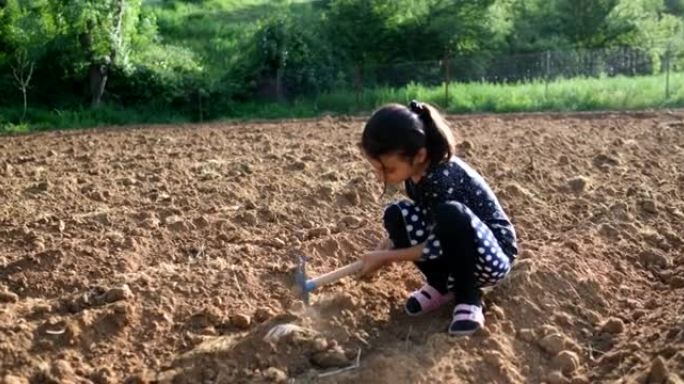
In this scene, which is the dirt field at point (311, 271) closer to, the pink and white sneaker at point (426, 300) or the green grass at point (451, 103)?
the pink and white sneaker at point (426, 300)

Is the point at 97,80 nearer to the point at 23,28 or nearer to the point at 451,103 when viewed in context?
the point at 23,28

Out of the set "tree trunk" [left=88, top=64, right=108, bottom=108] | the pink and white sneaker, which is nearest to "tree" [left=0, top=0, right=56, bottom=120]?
"tree trunk" [left=88, top=64, right=108, bottom=108]

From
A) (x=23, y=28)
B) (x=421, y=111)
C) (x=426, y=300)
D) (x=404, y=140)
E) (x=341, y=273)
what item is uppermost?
(x=421, y=111)

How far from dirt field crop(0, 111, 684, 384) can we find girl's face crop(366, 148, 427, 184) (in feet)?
2.31

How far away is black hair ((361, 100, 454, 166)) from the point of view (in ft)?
12.6

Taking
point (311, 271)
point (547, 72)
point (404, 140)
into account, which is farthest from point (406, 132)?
point (547, 72)

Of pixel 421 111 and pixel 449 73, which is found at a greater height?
pixel 421 111

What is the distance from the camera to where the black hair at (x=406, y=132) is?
3850 mm

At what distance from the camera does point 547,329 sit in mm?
4184

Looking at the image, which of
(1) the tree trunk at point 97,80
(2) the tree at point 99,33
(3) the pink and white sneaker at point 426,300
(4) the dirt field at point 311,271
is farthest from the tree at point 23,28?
(3) the pink and white sneaker at point 426,300

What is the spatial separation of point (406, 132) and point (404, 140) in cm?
3

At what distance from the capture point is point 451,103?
19.9 m

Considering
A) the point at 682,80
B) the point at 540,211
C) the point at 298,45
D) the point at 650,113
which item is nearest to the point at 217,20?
the point at 298,45

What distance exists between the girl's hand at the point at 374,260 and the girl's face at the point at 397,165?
33 centimetres
